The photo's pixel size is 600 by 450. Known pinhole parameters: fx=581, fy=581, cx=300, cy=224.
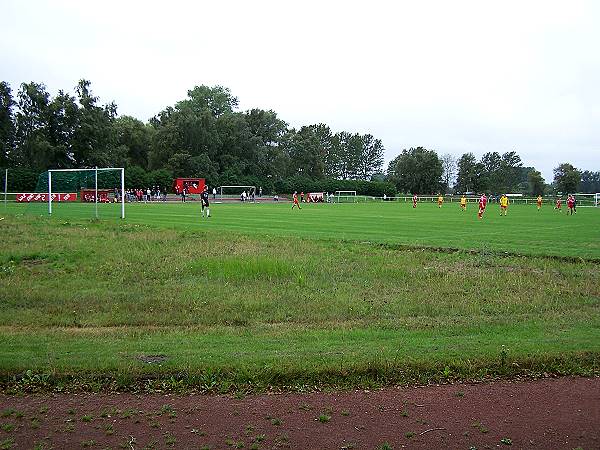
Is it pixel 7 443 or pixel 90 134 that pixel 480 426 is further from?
pixel 90 134

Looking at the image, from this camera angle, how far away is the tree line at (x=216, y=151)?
280ft

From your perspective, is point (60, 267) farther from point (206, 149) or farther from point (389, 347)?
point (206, 149)

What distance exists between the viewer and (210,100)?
116938 millimetres

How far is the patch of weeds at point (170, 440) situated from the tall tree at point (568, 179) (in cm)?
14075

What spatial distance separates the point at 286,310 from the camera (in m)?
12.3

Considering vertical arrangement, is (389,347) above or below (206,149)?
below

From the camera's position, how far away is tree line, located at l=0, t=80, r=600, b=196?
8538 cm

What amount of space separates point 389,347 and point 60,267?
1168 cm

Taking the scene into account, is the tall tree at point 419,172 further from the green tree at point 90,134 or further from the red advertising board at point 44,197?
the red advertising board at point 44,197

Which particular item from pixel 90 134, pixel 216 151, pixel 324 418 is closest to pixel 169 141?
pixel 216 151

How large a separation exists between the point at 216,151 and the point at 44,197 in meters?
47.1

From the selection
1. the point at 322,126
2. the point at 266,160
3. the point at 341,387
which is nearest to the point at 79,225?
the point at 341,387

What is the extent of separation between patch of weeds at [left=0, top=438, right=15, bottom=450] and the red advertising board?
53.6 m

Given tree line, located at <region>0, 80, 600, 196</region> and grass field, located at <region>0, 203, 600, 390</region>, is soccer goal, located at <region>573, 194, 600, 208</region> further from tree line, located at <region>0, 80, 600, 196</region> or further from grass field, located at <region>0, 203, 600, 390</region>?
grass field, located at <region>0, 203, 600, 390</region>
